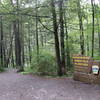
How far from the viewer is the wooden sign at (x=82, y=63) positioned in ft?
24.8

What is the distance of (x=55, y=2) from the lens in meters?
9.14

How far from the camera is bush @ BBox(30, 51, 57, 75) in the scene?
10391 millimetres

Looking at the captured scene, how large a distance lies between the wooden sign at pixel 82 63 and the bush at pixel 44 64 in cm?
263

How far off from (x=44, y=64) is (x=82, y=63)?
10.5ft

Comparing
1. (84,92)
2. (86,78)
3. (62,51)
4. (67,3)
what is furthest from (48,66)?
(84,92)

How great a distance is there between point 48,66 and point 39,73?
30.5 inches

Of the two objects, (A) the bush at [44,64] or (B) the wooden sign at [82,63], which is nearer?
(B) the wooden sign at [82,63]

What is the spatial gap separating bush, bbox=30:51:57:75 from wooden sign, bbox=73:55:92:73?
2632 millimetres

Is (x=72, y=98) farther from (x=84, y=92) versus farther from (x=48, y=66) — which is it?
(x=48, y=66)

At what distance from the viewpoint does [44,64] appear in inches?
409

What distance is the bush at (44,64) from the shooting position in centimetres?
1039

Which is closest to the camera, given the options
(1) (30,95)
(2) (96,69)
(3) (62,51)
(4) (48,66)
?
(1) (30,95)

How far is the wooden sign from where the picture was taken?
24.8ft

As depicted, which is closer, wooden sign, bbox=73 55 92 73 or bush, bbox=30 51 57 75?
wooden sign, bbox=73 55 92 73
